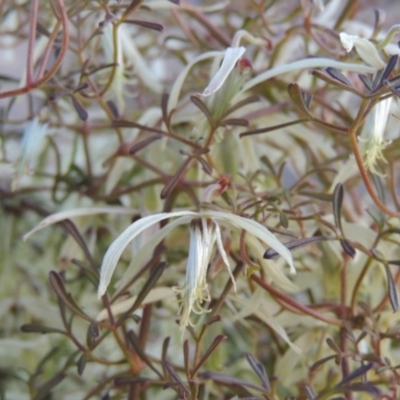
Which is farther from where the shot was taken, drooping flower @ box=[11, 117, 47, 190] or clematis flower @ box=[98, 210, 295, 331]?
drooping flower @ box=[11, 117, 47, 190]

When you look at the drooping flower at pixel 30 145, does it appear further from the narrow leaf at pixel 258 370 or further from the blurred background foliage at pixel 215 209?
the narrow leaf at pixel 258 370

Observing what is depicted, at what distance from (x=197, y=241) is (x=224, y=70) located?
0.07m

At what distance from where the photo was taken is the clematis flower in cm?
26

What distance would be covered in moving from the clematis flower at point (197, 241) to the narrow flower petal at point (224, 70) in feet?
0.15

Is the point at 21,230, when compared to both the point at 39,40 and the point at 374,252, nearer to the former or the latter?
the point at 39,40

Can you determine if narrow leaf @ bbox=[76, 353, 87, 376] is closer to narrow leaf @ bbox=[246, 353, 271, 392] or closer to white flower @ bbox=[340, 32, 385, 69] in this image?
narrow leaf @ bbox=[246, 353, 271, 392]

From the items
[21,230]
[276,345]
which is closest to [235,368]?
[276,345]

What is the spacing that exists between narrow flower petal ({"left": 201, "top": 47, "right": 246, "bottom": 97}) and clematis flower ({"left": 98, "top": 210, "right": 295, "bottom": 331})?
46mm

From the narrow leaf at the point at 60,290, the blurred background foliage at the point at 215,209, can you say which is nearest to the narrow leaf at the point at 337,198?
the blurred background foliage at the point at 215,209

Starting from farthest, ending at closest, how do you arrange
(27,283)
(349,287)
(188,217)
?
(27,283), (349,287), (188,217)

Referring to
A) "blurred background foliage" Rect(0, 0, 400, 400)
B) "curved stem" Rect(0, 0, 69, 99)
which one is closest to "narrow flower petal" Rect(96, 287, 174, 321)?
"blurred background foliage" Rect(0, 0, 400, 400)

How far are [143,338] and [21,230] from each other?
0.70 ft

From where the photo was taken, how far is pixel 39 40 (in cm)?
43

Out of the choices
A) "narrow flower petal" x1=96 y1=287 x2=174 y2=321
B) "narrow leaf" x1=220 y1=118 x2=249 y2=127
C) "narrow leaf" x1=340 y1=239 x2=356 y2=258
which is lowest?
"narrow flower petal" x1=96 y1=287 x2=174 y2=321
